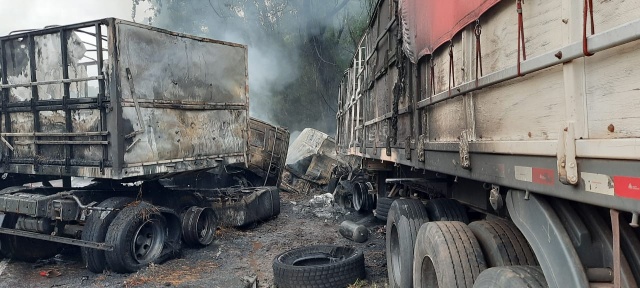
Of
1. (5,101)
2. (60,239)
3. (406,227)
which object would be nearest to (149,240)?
(60,239)

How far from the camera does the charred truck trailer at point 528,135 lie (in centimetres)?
132

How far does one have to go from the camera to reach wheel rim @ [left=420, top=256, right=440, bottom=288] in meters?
3.13

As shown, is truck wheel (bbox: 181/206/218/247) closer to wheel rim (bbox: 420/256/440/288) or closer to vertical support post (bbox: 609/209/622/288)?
wheel rim (bbox: 420/256/440/288)

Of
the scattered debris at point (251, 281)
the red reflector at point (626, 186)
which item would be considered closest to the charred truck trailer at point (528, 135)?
the red reflector at point (626, 186)

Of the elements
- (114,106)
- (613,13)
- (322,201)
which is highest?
(114,106)

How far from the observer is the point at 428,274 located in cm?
316

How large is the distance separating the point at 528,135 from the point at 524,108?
120mm

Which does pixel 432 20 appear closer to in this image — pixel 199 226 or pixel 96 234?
pixel 96 234

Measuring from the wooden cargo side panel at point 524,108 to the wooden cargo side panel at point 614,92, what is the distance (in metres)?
0.15

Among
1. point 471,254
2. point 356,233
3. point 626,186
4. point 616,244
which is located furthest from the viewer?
point 356,233

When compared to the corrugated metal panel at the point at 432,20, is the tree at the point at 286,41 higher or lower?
higher

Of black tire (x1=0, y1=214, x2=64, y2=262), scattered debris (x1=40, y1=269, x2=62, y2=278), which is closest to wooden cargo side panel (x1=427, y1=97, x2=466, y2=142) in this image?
scattered debris (x1=40, y1=269, x2=62, y2=278)

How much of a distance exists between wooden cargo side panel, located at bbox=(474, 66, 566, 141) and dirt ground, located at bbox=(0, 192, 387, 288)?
3222mm

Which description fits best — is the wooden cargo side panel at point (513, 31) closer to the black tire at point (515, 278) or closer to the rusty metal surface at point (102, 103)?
the black tire at point (515, 278)
